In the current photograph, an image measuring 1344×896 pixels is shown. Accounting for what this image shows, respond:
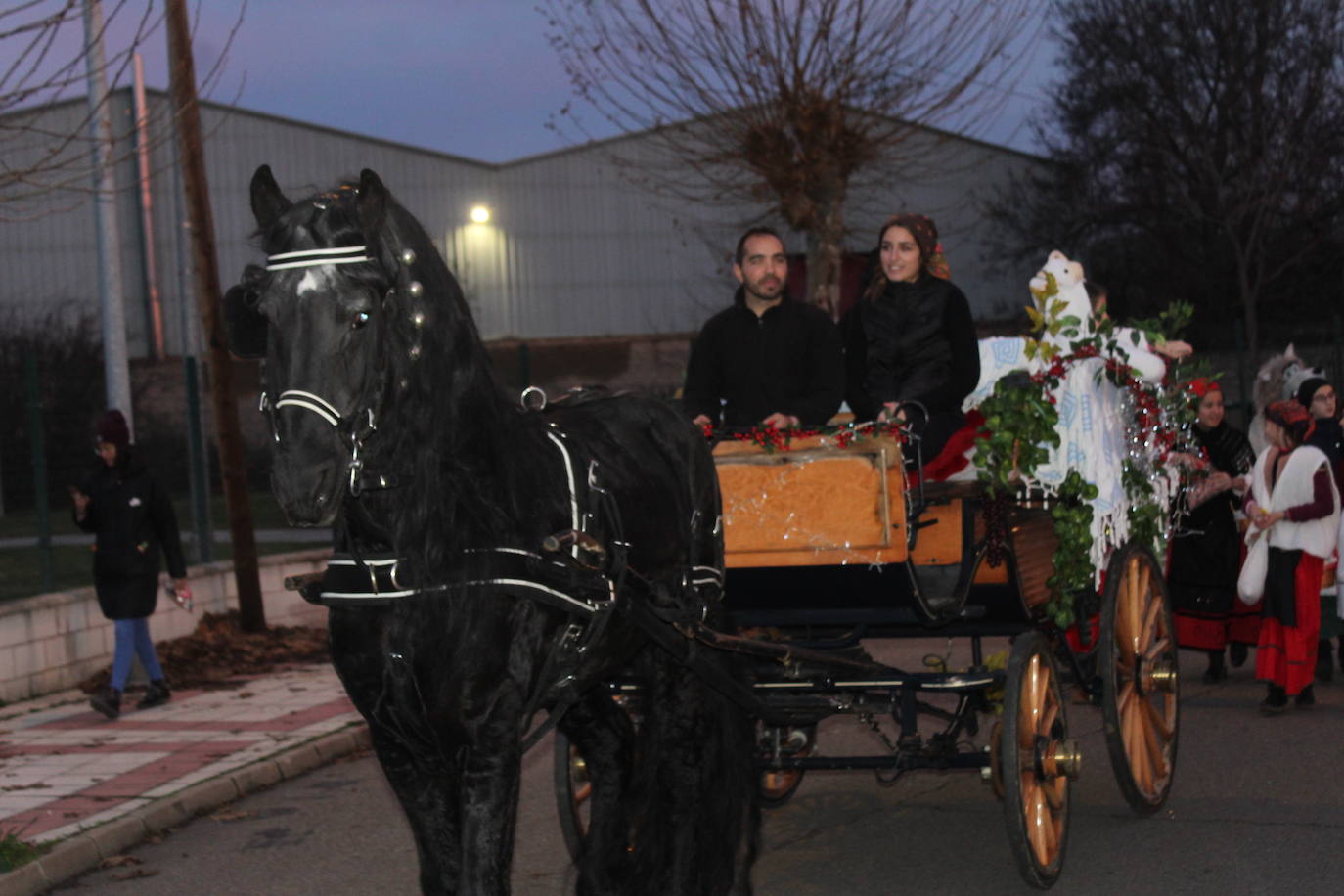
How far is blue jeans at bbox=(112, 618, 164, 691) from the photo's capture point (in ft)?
33.2

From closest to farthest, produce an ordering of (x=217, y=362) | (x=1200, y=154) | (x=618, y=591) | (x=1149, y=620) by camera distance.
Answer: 1. (x=618, y=591)
2. (x=1149, y=620)
3. (x=217, y=362)
4. (x=1200, y=154)

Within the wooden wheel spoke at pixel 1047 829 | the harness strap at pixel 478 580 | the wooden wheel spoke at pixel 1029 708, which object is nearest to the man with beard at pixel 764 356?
the wooden wheel spoke at pixel 1029 708

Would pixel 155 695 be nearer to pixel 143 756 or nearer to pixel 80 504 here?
pixel 80 504

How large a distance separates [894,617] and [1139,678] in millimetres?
1458

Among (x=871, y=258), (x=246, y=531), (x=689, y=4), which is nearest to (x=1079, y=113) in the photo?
(x=689, y=4)

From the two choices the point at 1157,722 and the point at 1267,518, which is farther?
the point at 1267,518

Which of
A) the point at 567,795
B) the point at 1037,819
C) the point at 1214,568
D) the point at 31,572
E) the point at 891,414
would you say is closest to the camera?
the point at 1037,819

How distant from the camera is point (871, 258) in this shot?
23.8ft

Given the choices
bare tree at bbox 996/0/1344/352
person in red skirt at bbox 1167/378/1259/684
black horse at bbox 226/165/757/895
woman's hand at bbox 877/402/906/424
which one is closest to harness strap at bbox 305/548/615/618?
black horse at bbox 226/165/757/895

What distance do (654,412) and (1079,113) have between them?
1237 inches

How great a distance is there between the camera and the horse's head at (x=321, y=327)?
3576mm

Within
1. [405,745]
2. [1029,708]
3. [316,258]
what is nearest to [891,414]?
[1029,708]

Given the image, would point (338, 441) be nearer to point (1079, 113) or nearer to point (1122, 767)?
point (1122, 767)

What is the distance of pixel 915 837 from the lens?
677 cm
